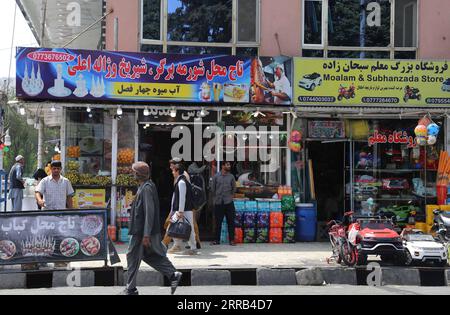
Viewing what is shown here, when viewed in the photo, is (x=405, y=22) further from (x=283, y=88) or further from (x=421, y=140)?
(x=283, y=88)

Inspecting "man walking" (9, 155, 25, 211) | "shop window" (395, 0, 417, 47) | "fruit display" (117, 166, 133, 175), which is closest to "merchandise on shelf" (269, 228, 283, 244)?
"fruit display" (117, 166, 133, 175)

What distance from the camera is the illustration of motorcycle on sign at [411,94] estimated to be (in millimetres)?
13469

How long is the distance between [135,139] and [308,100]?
405 cm

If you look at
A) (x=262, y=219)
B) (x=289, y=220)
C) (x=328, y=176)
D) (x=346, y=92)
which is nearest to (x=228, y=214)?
(x=262, y=219)

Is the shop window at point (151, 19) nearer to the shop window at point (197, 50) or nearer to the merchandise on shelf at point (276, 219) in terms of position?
the shop window at point (197, 50)

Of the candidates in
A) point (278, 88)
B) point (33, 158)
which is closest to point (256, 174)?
point (278, 88)

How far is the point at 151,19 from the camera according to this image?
1362 cm

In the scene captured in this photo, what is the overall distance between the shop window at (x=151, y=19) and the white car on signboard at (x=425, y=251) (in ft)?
24.1

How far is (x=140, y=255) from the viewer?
7621 mm

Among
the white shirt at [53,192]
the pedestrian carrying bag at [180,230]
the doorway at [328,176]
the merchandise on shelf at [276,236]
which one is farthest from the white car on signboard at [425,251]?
the white shirt at [53,192]

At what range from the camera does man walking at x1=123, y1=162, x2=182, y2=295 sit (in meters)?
7.54

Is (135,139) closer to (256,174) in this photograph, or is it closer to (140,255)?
(256,174)

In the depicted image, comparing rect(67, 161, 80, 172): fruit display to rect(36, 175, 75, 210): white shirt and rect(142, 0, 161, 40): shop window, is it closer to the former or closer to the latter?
rect(36, 175, 75, 210): white shirt
